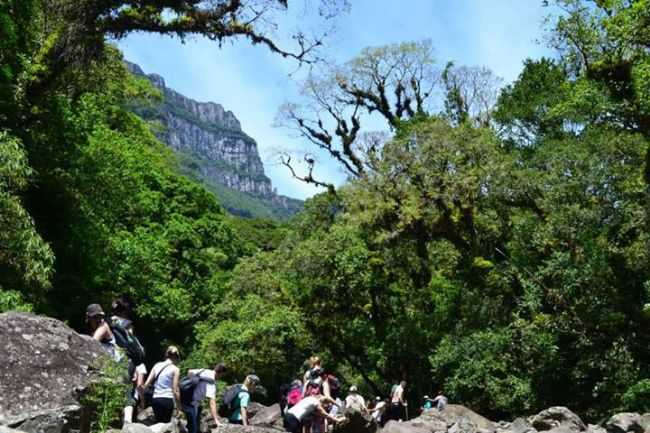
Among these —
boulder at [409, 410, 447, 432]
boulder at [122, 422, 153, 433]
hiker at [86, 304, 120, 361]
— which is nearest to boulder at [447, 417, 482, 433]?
boulder at [409, 410, 447, 432]

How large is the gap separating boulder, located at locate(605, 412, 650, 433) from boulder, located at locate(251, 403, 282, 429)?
700 cm

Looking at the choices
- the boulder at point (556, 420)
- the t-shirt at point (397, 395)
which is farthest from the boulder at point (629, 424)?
the t-shirt at point (397, 395)

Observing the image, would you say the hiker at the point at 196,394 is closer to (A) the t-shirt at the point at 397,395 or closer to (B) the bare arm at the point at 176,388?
(B) the bare arm at the point at 176,388

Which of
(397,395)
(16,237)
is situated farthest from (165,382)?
(397,395)

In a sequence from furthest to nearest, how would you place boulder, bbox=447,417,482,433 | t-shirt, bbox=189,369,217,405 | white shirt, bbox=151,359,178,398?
1. boulder, bbox=447,417,482,433
2. t-shirt, bbox=189,369,217,405
3. white shirt, bbox=151,359,178,398

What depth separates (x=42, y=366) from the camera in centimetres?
675

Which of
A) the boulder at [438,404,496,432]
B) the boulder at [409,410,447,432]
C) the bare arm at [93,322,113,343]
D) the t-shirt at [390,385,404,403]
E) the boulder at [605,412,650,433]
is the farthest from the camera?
the t-shirt at [390,385,404,403]

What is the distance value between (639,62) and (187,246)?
2087 cm

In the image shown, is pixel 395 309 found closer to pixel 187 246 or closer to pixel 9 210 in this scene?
pixel 187 246

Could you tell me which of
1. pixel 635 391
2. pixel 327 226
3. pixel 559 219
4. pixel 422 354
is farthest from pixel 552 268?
pixel 327 226

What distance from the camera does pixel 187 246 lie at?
3114cm

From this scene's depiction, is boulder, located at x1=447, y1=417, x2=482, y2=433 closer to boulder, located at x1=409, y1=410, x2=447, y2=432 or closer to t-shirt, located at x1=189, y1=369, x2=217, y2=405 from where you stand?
boulder, located at x1=409, y1=410, x2=447, y2=432

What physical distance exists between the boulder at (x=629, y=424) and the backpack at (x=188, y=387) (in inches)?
353

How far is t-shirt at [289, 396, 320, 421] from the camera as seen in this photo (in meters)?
10.1
